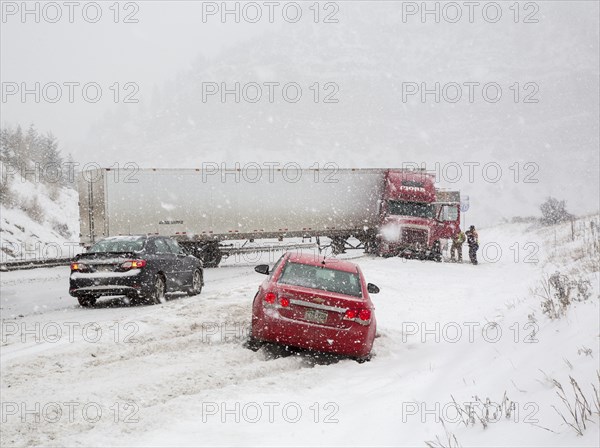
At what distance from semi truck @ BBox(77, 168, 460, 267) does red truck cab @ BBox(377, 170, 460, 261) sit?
44 mm

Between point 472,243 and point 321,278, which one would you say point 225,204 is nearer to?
point 472,243

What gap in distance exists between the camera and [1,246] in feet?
94.9

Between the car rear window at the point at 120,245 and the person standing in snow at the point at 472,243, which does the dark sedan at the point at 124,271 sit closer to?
the car rear window at the point at 120,245

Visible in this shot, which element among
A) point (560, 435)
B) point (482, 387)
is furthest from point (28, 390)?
point (560, 435)

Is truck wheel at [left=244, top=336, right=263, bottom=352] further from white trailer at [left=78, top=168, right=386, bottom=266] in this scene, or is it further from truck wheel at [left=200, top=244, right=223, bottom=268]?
truck wheel at [left=200, top=244, right=223, bottom=268]

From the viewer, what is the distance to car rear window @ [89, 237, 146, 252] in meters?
13.9

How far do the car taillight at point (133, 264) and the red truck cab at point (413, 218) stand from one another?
15873 millimetres

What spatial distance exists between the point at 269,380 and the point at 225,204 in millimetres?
19754

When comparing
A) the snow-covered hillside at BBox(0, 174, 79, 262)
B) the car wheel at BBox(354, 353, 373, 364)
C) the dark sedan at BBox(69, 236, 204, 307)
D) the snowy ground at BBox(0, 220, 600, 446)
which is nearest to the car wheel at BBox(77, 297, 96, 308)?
the dark sedan at BBox(69, 236, 204, 307)

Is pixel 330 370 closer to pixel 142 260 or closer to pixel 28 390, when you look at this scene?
pixel 28 390

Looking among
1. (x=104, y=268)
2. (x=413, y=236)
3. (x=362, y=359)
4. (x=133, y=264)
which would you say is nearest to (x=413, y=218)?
(x=413, y=236)

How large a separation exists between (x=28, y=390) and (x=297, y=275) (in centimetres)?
396

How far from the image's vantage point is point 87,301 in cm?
1402

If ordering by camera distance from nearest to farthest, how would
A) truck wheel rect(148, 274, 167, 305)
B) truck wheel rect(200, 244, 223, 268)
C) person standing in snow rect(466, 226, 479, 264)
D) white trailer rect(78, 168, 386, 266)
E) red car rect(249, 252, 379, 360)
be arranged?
red car rect(249, 252, 379, 360) → truck wheel rect(148, 274, 167, 305) → white trailer rect(78, 168, 386, 266) → truck wheel rect(200, 244, 223, 268) → person standing in snow rect(466, 226, 479, 264)
